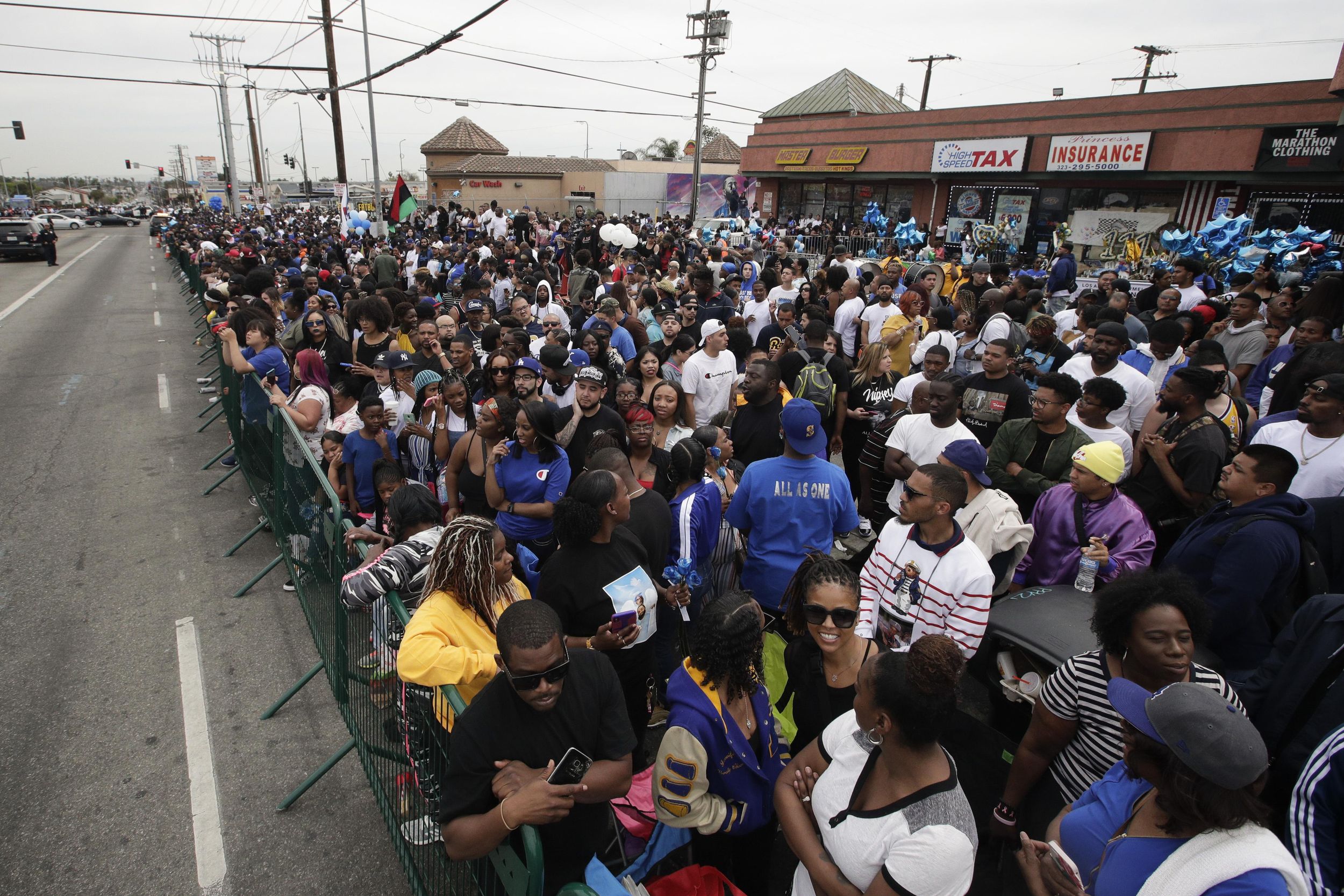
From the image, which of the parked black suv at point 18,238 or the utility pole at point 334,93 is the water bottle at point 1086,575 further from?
the parked black suv at point 18,238

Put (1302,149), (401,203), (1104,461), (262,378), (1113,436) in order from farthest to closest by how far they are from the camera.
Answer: (401,203), (1302,149), (262,378), (1113,436), (1104,461)

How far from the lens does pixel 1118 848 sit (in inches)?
77.9

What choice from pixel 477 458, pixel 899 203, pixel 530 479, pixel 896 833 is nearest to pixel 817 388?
pixel 530 479

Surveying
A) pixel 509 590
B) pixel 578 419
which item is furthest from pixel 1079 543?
pixel 578 419

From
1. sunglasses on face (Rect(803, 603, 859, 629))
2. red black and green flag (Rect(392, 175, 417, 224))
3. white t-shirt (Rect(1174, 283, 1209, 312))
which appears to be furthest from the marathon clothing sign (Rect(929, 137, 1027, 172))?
sunglasses on face (Rect(803, 603, 859, 629))

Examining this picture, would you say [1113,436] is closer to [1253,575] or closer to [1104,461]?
[1104,461]

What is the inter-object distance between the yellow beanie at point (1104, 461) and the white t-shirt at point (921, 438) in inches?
31.0

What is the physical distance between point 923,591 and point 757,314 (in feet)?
22.4

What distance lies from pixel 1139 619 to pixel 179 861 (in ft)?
14.2

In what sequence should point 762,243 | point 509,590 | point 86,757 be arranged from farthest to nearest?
point 762,243
point 86,757
point 509,590

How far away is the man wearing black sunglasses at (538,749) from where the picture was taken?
212cm

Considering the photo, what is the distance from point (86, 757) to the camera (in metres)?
4.09

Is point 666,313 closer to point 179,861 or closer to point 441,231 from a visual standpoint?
point 179,861

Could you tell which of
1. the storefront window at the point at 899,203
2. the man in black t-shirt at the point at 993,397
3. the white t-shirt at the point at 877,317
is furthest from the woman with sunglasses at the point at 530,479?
the storefront window at the point at 899,203
